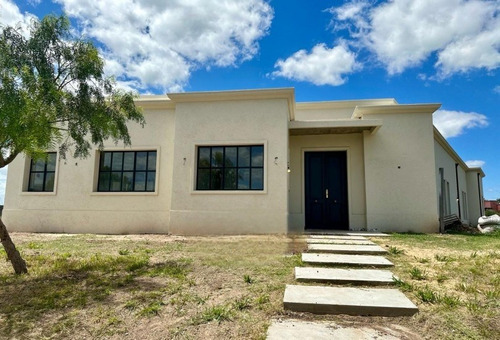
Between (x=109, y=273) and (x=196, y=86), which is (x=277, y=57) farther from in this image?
(x=109, y=273)

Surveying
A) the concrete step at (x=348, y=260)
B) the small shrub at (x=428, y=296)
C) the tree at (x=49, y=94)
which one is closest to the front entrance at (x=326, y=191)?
the concrete step at (x=348, y=260)

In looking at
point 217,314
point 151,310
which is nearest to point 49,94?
point 151,310

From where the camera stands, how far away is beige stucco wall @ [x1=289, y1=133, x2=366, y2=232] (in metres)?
9.74

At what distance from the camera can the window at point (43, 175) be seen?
10.3 m

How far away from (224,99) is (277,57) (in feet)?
10.0

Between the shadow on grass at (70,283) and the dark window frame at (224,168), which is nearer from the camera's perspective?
the shadow on grass at (70,283)

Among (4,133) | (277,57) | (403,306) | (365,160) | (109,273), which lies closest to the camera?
(403,306)

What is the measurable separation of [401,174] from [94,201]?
9863mm

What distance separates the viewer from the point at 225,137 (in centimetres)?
912

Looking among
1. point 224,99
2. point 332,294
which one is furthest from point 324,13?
point 332,294

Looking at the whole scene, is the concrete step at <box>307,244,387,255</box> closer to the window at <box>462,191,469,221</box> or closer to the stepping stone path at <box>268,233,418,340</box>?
the stepping stone path at <box>268,233,418,340</box>

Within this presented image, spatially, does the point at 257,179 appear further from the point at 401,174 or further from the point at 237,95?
the point at 401,174

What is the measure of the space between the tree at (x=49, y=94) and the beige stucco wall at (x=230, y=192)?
4185mm

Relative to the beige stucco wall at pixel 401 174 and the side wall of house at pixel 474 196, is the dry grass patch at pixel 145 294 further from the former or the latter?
the side wall of house at pixel 474 196
